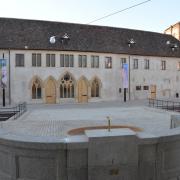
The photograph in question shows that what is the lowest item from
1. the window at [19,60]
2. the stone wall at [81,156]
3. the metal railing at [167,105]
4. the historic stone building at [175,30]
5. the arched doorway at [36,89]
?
the metal railing at [167,105]

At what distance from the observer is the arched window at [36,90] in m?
34.4

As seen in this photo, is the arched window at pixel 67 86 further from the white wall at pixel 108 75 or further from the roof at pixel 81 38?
the roof at pixel 81 38

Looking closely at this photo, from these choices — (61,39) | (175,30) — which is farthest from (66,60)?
(175,30)

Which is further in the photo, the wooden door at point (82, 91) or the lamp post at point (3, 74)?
the wooden door at point (82, 91)

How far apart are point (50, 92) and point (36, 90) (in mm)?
1861

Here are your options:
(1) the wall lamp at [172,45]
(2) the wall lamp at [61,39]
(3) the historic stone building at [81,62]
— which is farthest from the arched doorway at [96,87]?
(1) the wall lamp at [172,45]

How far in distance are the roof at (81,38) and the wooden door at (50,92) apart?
4576 mm

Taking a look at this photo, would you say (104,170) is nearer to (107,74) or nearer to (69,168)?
(69,168)

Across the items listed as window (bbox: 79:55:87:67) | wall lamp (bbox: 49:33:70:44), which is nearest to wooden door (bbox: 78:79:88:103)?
window (bbox: 79:55:87:67)

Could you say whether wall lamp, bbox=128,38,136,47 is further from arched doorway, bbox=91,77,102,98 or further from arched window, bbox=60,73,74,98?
arched window, bbox=60,73,74,98

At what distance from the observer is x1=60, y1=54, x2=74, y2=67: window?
35406 millimetres

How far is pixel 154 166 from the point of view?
5734 millimetres

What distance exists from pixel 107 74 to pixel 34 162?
109 feet

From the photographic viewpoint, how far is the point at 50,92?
3519 centimetres
